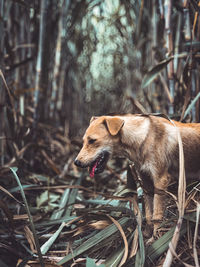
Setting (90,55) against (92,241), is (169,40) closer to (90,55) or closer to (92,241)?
(92,241)

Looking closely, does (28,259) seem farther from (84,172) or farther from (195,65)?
(195,65)

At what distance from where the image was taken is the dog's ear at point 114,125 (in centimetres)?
110

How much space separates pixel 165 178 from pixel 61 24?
1.99 m

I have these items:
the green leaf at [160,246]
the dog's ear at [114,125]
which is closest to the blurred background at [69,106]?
the green leaf at [160,246]

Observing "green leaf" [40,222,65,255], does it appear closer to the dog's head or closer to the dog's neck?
the dog's head

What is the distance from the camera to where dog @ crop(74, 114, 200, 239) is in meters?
1.04

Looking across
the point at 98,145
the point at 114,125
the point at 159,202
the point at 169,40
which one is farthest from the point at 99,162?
the point at 169,40

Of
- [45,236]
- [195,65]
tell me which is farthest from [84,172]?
[195,65]

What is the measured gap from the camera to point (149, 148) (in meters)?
1.06

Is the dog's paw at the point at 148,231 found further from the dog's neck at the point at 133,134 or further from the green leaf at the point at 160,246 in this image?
the dog's neck at the point at 133,134

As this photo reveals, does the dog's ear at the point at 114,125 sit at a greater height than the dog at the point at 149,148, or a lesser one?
greater

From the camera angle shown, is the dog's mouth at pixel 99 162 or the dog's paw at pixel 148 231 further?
the dog's mouth at pixel 99 162

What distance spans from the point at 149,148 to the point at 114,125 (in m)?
0.17

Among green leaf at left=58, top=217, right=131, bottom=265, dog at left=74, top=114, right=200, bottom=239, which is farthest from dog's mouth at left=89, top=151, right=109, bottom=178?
green leaf at left=58, top=217, right=131, bottom=265
